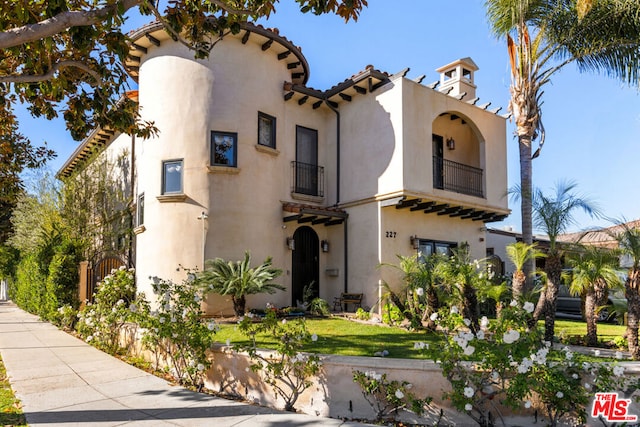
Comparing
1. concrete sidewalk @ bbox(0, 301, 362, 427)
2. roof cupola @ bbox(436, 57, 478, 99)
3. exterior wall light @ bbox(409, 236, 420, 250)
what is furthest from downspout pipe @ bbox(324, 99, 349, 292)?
concrete sidewalk @ bbox(0, 301, 362, 427)

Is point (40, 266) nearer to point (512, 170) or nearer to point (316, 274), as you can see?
point (316, 274)

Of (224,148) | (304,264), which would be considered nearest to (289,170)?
(224,148)

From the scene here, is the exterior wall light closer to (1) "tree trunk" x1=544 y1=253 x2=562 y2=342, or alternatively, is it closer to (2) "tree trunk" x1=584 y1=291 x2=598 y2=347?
(2) "tree trunk" x1=584 y1=291 x2=598 y2=347

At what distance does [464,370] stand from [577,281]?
458cm

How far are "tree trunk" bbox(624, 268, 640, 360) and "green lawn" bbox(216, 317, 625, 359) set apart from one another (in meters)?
1.88

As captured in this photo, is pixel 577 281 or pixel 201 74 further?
pixel 201 74

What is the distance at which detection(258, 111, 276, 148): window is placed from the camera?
575 inches

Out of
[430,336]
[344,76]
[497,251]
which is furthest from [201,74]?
[497,251]

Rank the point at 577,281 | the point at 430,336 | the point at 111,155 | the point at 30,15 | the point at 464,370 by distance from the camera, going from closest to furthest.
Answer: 1. the point at 464,370
2. the point at 30,15
3. the point at 577,281
4. the point at 430,336
5. the point at 111,155

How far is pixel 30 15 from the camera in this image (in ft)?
22.7

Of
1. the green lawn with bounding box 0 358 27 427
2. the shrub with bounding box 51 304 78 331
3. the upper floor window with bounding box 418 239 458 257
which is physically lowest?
the green lawn with bounding box 0 358 27 427

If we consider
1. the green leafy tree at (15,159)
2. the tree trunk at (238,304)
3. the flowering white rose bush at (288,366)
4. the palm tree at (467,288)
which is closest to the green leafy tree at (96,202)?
the green leafy tree at (15,159)

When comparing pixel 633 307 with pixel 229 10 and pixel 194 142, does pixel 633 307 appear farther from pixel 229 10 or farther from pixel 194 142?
pixel 194 142

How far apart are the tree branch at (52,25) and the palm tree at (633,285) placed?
8.40m
